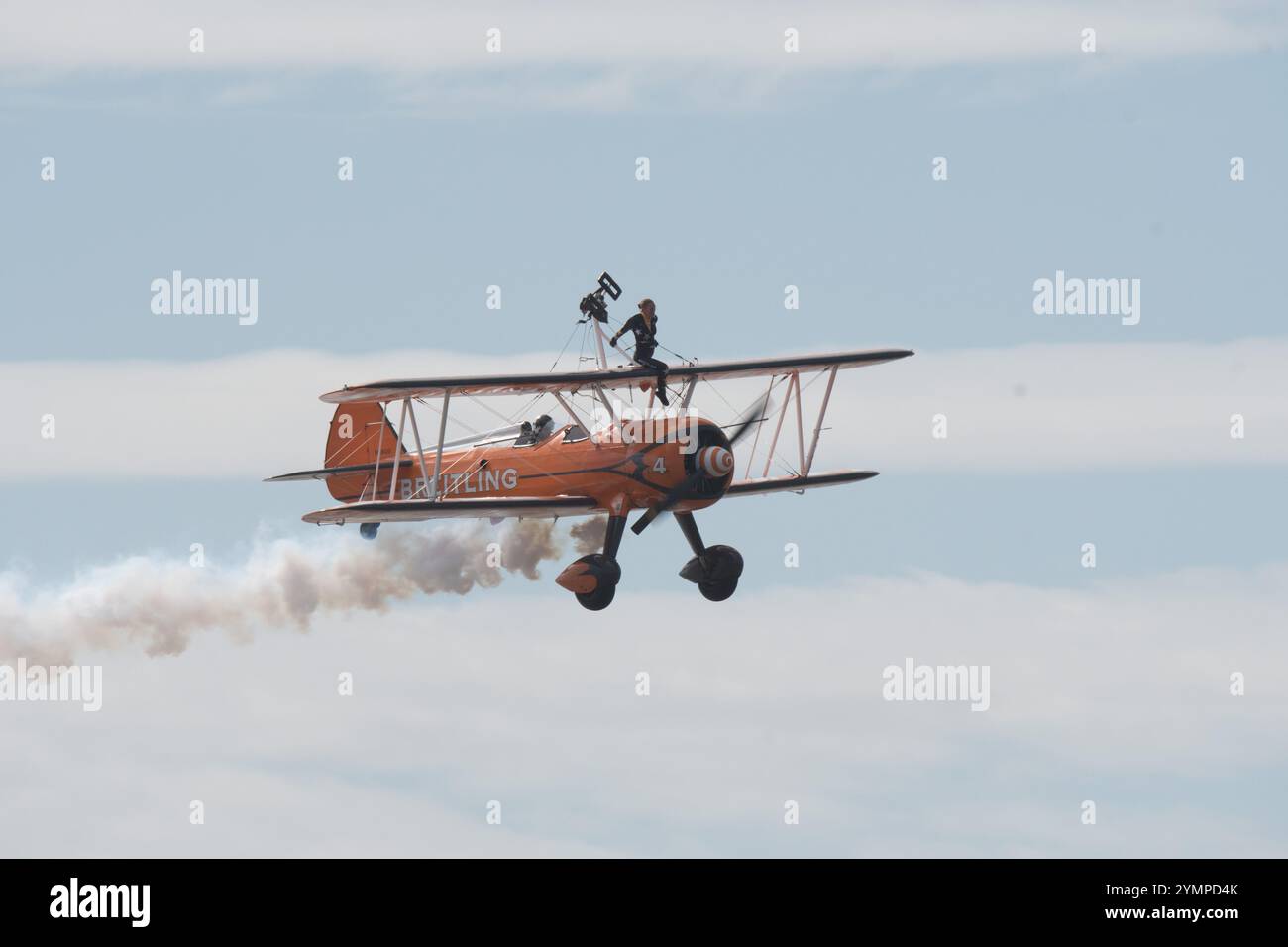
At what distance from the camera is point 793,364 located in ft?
167

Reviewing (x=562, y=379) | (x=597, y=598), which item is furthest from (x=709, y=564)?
(x=562, y=379)

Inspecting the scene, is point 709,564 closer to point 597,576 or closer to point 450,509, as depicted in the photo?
point 597,576

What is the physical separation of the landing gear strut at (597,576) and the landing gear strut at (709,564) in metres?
1.44

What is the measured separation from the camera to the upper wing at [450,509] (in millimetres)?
47844

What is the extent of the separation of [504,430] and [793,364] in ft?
17.0

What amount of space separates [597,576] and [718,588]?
2.48 meters

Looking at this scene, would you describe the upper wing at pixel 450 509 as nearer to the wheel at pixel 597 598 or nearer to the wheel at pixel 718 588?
the wheel at pixel 597 598

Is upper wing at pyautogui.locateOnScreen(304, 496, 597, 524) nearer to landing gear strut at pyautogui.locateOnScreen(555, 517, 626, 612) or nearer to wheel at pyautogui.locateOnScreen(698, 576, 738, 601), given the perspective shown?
landing gear strut at pyautogui.locateOnScreen(555, 517, 626, 612)

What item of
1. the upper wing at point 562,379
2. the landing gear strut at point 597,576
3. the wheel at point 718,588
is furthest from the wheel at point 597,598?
the upper wing at point 562,379
